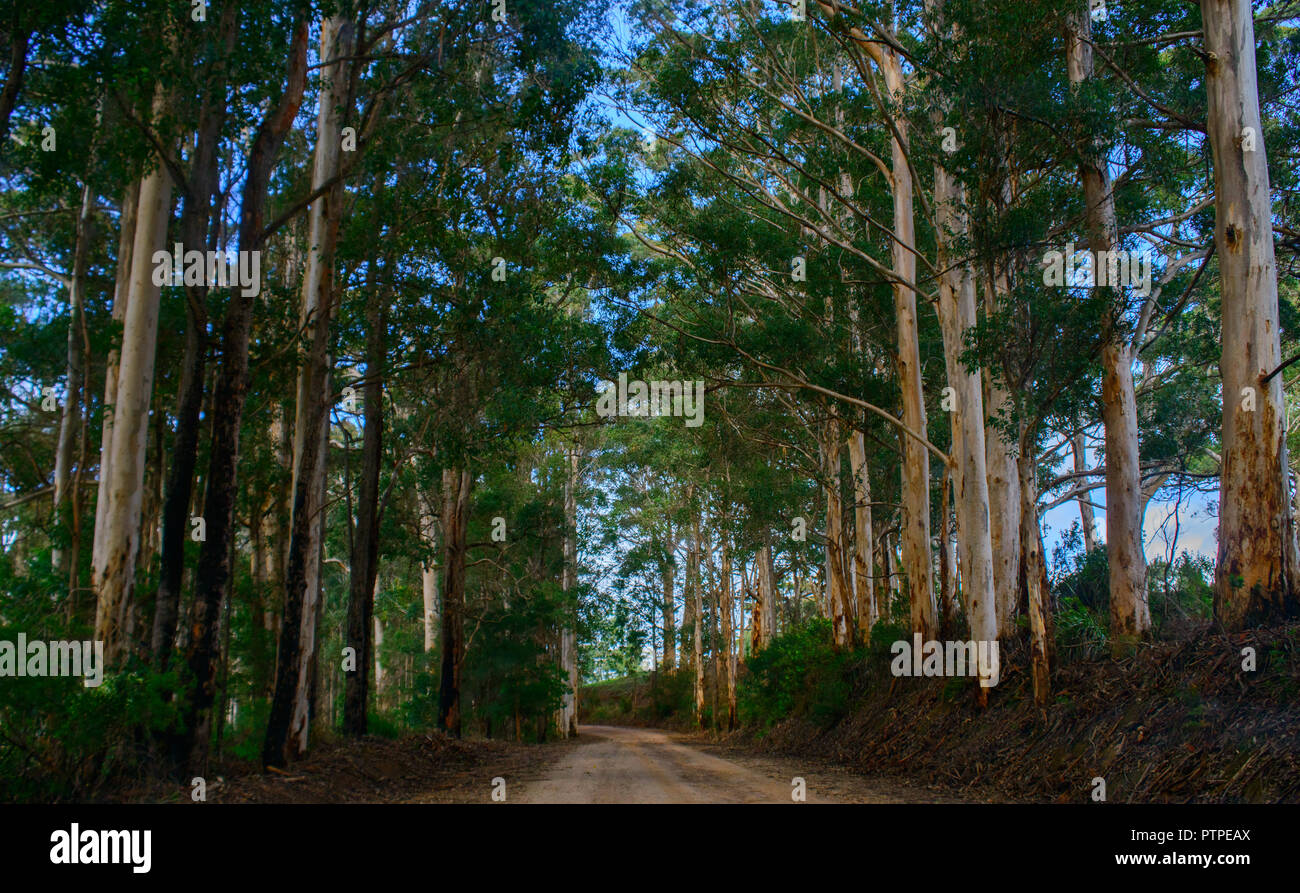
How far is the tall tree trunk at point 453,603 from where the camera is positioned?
1809 cm

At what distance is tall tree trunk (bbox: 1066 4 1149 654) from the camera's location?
9648 mm

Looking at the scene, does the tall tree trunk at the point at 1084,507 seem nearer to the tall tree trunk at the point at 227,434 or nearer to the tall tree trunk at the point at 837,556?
the tall tree trunk at the point at 837,556

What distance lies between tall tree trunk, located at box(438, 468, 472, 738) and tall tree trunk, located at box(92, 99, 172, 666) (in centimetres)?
841

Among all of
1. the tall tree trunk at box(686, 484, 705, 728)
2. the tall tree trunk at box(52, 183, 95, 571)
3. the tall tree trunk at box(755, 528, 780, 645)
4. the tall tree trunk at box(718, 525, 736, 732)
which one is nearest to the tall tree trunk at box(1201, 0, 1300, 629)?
the tall tree trunk at box(52, 183, 95, 571)

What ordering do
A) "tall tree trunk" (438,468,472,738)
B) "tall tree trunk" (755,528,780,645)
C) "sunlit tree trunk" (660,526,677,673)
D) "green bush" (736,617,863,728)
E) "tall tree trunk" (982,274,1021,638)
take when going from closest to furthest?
"tall tree trunk" (982,274,1021,638) < "green bush" (736,617,863,728) < "tall tree trunk" (438,468,472,738) < "tall tree trunk" (755,528,780,645) < "sunlit tree trunk" (660,526,677,673)

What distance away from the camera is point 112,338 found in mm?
10930

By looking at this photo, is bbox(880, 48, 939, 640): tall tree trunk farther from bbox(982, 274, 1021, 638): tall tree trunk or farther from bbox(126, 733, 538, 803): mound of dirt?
bbox(126, 733, 538, 803): mound of dirt

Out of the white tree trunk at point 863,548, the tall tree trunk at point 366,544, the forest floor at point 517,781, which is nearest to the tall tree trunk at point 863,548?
the white tree trunk at point 863,548

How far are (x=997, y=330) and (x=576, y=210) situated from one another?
8.47m

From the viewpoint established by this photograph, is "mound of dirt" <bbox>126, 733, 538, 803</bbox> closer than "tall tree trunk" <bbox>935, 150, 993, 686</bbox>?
Yes

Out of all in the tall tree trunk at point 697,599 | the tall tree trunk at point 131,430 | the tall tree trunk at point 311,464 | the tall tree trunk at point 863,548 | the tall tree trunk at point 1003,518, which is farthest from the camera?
the tall tree trunk at point 697,599

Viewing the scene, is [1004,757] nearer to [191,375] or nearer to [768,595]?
[191,375]

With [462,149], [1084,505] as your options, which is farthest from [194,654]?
[1084,505]

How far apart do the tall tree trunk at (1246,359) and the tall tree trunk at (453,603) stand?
13.4 m
